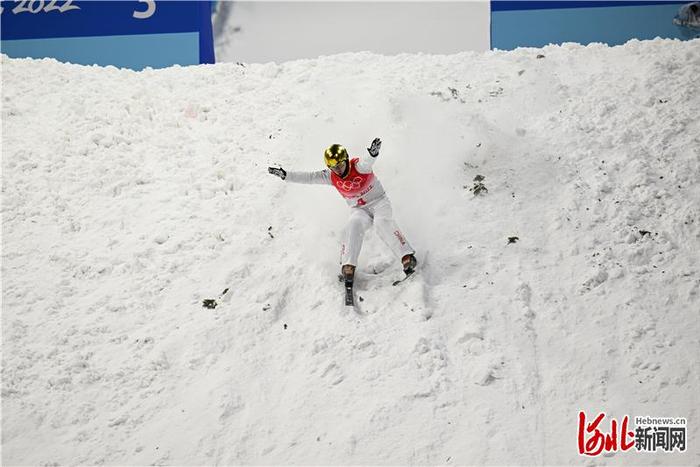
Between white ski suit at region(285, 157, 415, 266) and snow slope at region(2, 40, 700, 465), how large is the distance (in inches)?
13.0

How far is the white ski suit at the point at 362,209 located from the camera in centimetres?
565

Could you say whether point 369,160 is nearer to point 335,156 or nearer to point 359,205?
point 335,156

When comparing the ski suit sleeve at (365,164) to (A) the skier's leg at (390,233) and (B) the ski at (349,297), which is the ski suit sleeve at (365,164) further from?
(B) the ski at (349,297)

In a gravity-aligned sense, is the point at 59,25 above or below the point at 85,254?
above

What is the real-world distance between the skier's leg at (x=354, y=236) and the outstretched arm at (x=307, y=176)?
0.47m

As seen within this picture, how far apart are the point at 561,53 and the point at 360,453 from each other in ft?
23.2

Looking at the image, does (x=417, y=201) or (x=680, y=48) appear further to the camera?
(x=680, y=48)

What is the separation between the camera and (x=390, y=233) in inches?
223

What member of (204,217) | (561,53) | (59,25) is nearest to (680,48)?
(561,53)

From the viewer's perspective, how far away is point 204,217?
6.76 meters

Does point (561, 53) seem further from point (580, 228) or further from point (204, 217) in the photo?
point (204, 217)

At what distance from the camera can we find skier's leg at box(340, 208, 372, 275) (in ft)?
18.4

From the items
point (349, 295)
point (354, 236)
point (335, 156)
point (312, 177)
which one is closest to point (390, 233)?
point (354, 236)

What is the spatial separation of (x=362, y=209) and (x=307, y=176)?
27.1 inches
